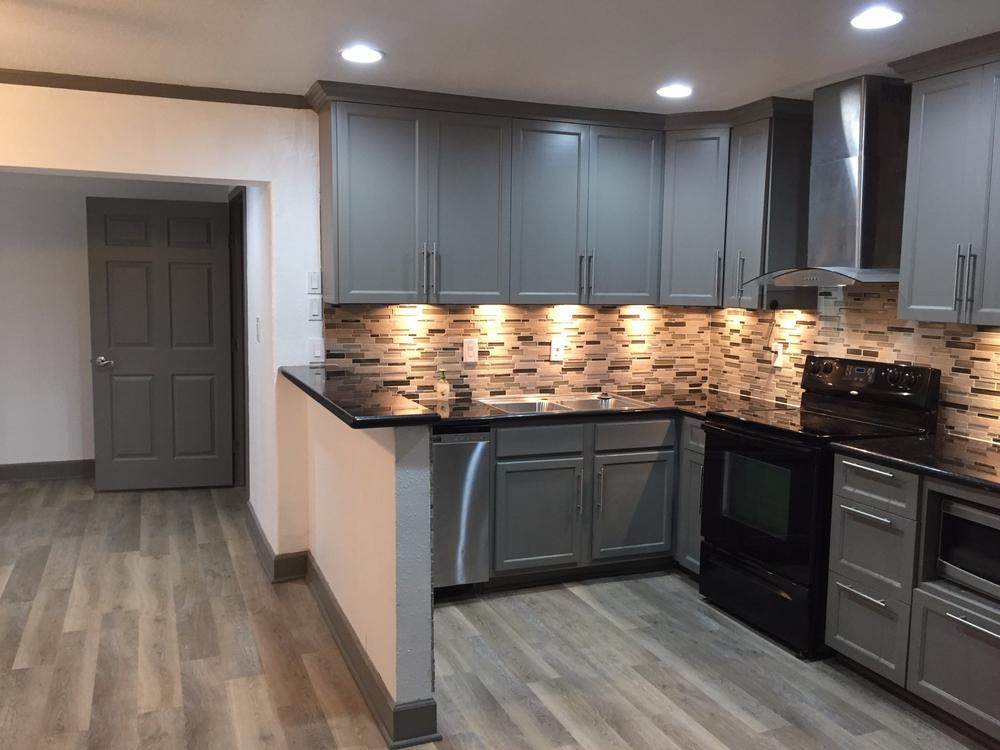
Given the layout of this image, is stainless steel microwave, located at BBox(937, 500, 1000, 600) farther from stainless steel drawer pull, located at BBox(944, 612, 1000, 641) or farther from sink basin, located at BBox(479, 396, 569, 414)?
sink basin, located at BBox(479, 396, 569, 414)

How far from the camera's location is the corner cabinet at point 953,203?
2.94m

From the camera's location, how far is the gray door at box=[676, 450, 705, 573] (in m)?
4.01

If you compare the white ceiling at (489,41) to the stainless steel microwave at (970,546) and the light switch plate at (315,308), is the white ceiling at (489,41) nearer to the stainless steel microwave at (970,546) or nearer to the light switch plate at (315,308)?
the light switch plate at (315,308)

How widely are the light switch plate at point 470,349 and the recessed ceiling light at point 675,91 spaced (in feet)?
4.94

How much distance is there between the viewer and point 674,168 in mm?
4293

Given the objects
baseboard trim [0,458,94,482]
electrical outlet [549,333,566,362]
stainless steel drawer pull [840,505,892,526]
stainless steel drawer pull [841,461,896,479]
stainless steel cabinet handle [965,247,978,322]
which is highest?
stainless steel cabinet handle [965,247,978,322]

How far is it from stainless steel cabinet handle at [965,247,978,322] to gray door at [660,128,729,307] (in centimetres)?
133

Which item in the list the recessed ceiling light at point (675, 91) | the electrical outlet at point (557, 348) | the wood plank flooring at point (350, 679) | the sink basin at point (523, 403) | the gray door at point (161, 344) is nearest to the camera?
the wood plank flooring at point (350, 679)

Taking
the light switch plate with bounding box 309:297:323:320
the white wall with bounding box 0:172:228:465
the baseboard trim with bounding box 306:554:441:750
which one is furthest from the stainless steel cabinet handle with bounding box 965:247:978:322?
the white wall with bounding box 0:172:228:465

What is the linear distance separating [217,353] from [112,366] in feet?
2.23

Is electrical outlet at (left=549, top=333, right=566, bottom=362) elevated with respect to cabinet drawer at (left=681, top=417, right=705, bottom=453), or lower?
elevated

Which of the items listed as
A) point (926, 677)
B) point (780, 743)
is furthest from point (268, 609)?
point (926, 677)

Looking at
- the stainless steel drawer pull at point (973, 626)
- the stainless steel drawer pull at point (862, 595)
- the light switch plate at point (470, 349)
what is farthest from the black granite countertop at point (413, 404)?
the stainless steel drawer pull at point (973, 626)

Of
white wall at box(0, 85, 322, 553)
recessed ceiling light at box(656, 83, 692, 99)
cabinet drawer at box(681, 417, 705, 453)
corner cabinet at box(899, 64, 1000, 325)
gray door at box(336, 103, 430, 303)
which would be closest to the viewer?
corner cabinet at box(899, 64, 1000, 325)
